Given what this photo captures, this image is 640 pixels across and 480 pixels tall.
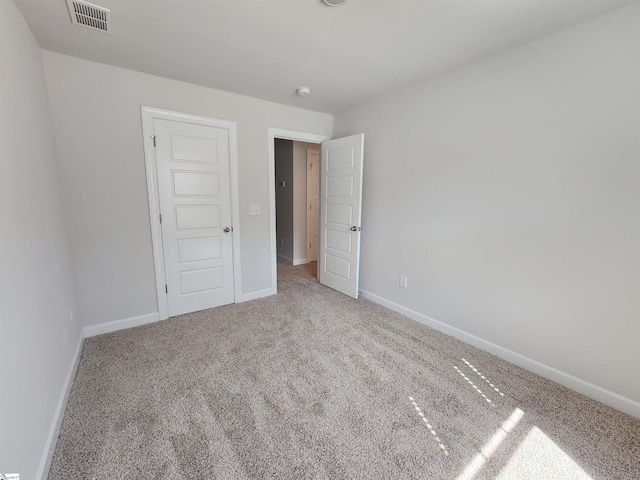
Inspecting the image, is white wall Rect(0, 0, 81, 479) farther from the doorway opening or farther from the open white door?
the doorway opening

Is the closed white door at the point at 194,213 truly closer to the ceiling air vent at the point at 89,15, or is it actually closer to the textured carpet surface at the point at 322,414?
the textured carpet surface at the point at 322,414

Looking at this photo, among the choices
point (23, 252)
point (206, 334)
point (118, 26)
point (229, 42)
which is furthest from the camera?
point (206, 334)

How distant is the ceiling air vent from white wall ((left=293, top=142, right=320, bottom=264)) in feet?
10.4

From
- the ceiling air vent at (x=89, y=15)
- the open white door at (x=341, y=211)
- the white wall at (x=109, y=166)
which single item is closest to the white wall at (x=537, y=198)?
the open white door at (x=341, y=211)

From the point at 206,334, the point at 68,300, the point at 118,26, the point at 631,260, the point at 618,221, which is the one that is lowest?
the point at 206,334

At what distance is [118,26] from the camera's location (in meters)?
1.76

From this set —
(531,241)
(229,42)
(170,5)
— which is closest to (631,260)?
(531,241)

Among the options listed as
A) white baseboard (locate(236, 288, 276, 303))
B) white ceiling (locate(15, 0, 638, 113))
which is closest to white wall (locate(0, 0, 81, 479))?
white ceiling (locate(15, 0, 638, 113))

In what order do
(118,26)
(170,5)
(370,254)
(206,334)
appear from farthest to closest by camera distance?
(370,254) → (206,334) → (118,26) → (170,5)

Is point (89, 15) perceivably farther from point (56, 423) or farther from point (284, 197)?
point (284, 197)

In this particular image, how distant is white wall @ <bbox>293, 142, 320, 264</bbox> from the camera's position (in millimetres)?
4824

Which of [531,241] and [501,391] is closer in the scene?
[501,391]

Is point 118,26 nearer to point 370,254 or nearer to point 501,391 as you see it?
point 370,254

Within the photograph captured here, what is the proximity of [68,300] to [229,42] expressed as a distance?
7.46 ft
